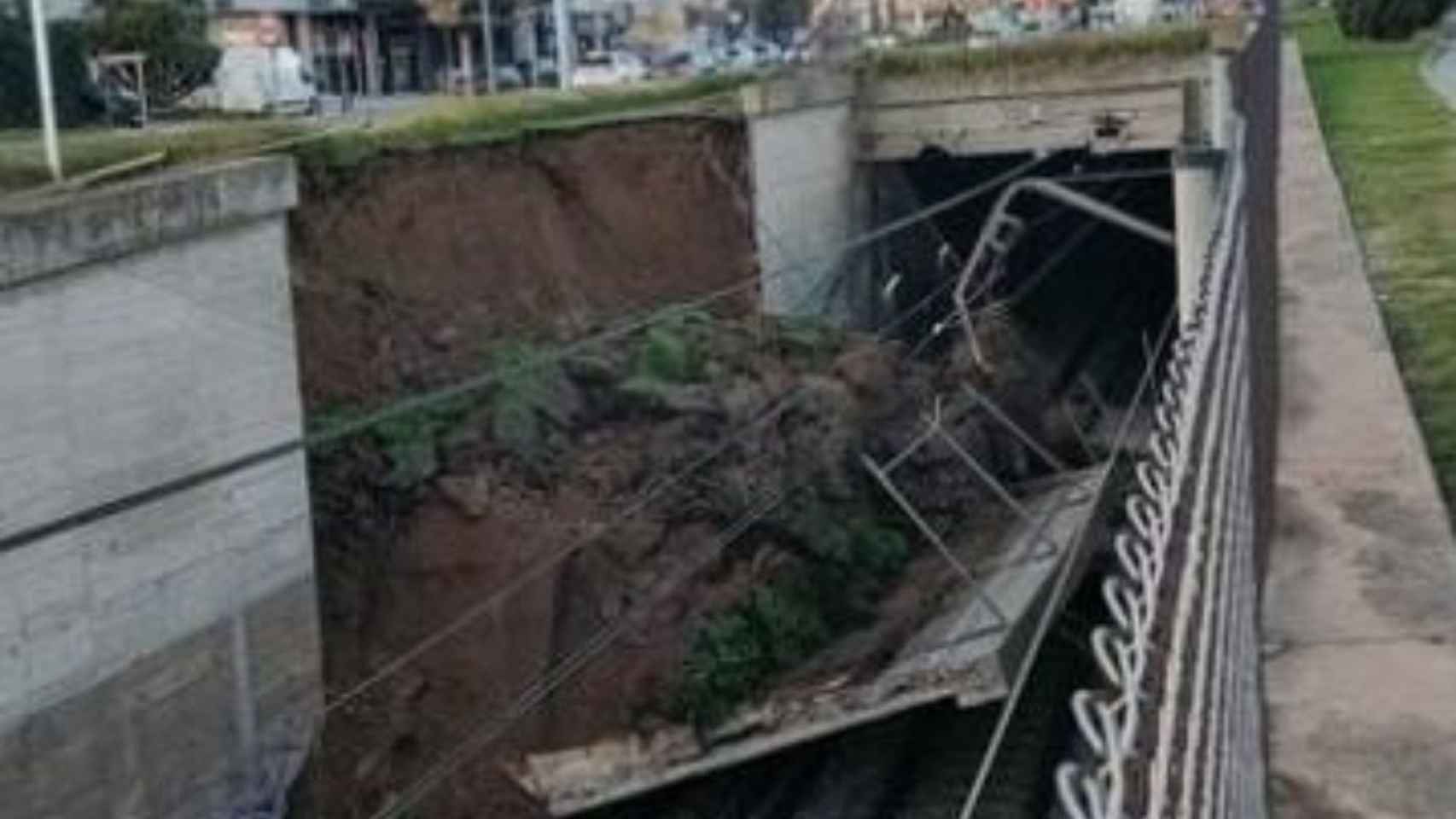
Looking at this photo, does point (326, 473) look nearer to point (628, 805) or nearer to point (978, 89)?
point (628, 805)

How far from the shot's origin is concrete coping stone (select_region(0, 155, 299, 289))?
12.4 meters

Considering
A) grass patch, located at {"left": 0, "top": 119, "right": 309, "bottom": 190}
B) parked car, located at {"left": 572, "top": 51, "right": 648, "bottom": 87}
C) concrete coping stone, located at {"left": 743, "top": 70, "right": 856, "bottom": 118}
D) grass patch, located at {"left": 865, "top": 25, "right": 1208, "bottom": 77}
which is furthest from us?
parked car, located at {"left": 572, "top": 51, "right": 648, "bottom": 87}

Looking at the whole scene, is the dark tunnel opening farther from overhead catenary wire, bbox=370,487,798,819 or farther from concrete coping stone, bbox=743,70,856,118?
overhead catenary wire, bbox=370,487,798,819

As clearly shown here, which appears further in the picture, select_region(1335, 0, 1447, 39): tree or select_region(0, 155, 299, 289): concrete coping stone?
select_region(1335, 0, 1447, 39): tree

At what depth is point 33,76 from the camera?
2808cm

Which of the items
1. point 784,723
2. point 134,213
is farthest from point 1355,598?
point 134,213

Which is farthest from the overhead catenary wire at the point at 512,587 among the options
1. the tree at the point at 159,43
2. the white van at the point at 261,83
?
the white van at the point at 261,83

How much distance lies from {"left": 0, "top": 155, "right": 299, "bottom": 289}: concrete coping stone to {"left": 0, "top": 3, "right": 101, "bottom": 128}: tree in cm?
1225

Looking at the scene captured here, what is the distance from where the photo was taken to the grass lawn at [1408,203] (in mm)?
18703

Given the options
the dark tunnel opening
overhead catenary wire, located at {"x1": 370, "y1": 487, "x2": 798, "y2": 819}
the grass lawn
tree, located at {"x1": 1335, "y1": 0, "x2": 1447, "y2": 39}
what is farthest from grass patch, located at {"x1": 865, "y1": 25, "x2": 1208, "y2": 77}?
tree, located at {"x1": 1335, "y1": 0, "x2": 1447, "y2": 39}

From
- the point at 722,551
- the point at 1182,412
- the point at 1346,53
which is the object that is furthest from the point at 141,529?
the point at 1346,53

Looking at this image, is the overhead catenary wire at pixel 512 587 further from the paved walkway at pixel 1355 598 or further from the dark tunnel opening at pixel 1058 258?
the dark tunnel opening at pixel 1058 258

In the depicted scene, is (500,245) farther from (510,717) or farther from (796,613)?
(510,717)

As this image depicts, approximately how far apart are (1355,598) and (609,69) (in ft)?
137
